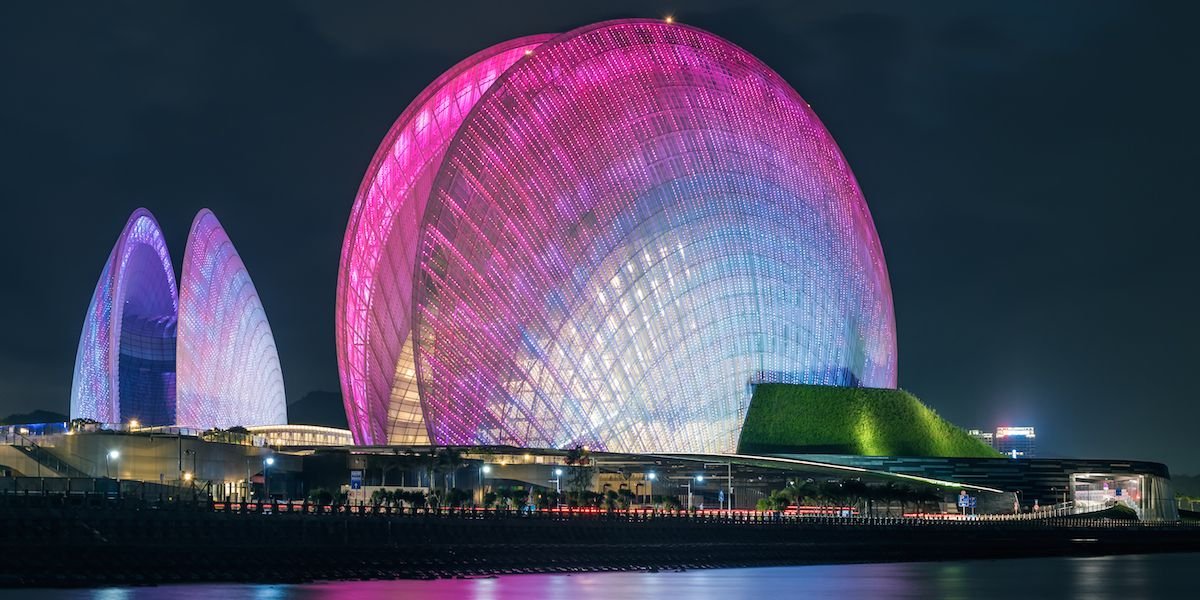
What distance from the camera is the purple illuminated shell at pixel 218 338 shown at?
11834cm

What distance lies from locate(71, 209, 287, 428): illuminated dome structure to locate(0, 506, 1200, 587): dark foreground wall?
158ft

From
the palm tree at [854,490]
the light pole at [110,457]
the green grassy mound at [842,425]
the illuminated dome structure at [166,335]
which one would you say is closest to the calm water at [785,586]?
the palm tree at [854,490]

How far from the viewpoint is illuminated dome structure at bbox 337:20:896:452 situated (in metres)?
98.9

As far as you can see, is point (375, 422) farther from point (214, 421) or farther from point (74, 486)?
point (74, 486)

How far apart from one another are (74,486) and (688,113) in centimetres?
4887

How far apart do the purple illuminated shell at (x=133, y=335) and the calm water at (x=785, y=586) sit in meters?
53.2

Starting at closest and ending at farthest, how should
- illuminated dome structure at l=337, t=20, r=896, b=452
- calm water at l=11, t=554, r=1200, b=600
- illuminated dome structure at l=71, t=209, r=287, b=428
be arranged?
calm water at l=11, t=554, r=1200, b=600
illuminated dome structure at l=337, t=20, r=896, b=452
illuminated dome structure at l=71, t=209, r=287, b=428

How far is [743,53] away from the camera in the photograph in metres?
119

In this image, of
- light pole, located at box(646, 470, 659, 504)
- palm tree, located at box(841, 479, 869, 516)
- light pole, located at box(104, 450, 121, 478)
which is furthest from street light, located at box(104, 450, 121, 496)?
palm tree, located at box(841, 479, 869, 516)

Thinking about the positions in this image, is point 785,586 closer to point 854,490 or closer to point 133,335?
point 854,490

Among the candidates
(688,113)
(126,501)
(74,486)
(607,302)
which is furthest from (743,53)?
(126,501)

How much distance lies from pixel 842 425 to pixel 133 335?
50.0 metres

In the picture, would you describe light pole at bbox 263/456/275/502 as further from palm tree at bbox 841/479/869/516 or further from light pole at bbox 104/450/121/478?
palm tree at bbox 841/479/869/516

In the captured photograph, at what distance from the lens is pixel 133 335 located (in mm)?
116688
